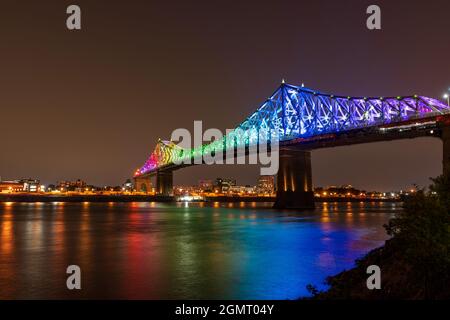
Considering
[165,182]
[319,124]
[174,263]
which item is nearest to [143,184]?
[165,182]

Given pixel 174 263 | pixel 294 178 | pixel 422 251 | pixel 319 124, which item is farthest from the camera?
pixel 319 124

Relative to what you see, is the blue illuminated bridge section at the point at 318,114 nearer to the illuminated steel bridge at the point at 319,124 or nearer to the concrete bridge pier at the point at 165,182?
the illuminated steel bridge at the point at 319,124

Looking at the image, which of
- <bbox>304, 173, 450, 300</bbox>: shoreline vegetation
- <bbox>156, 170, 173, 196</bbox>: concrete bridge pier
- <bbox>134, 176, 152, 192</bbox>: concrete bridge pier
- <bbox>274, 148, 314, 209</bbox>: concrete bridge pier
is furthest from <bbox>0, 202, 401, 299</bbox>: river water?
<bbox>134, 176, 152, 192</bbox>: concrete bridge pier

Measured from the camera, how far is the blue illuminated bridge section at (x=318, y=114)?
6559 cm

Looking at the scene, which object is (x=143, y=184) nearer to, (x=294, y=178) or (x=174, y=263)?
(x=294, y=178)

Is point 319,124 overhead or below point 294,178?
overhead

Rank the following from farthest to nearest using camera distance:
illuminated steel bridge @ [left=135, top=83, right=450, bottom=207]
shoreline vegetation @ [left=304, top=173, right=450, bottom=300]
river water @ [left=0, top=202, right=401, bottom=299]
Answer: illuminated steel bridge @ [left=135, top=83, right=450, bottom=207], river water @ [left=0, top=202, right=401, bottom=299], shoreline vegetation @ [left=304, top=173, right=450, bottom=300]

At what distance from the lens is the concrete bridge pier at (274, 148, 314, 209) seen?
6831 centimetres

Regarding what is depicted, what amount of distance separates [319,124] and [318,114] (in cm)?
170

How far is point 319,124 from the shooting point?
77.8 meters

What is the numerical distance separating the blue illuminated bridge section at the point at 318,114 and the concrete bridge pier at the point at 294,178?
2783mm

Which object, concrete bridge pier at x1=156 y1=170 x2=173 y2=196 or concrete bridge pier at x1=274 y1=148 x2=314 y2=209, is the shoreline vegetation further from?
concrete bridge pier at x1=156 y1=170 x2=173 y2=196

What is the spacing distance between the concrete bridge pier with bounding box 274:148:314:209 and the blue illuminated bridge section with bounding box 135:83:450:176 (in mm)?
2783

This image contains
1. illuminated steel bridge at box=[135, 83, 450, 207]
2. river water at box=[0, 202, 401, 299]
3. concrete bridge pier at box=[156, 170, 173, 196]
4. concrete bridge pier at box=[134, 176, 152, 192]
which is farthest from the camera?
concrete bridge pier at box=[134, 176, 152, 192]
